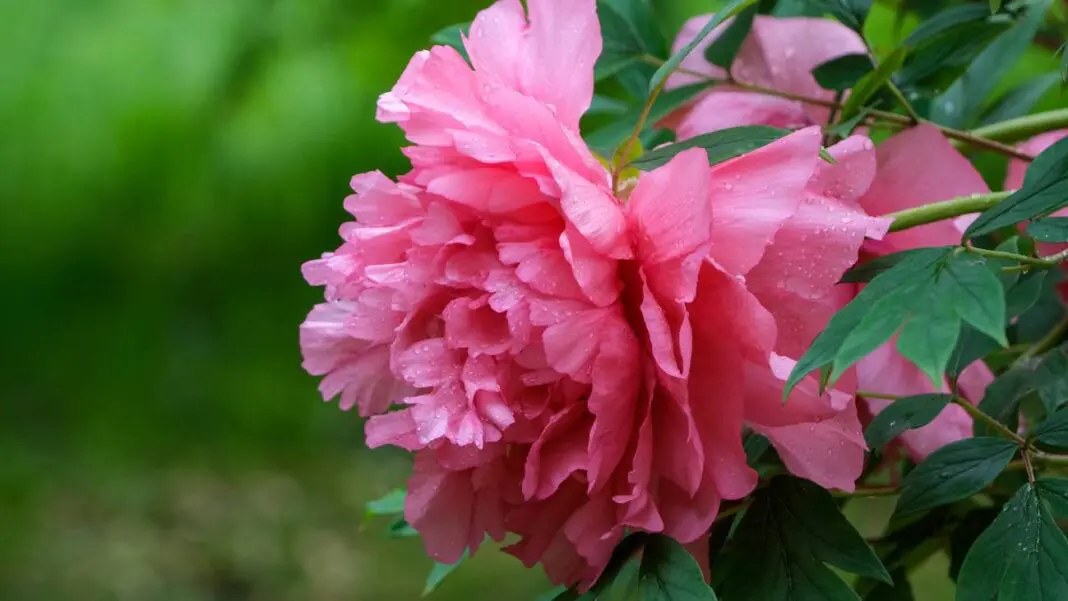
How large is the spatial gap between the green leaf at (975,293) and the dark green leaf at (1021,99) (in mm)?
168

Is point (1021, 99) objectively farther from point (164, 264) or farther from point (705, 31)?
point (164, 264)

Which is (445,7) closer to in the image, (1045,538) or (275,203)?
(275,203)

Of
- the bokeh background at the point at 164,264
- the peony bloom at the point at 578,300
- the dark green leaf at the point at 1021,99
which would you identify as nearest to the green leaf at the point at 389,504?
the peony bloom at the point at 578,300

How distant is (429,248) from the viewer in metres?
0.21

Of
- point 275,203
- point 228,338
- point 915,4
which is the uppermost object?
point 915,4

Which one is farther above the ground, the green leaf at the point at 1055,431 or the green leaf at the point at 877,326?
the green leaf at the point at 877,326

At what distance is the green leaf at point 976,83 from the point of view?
0.33 meters

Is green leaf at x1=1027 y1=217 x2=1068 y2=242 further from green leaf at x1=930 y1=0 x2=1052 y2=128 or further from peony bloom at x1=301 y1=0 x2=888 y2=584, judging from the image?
green leaf at x1=930 y1=0 x2=1052 y2=128

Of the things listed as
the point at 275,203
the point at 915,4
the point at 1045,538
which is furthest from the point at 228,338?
the point at 1045,538

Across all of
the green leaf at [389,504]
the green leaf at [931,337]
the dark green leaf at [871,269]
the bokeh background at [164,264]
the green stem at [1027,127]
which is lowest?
the bokeh background at [164,264]

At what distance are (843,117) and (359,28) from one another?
0.88m

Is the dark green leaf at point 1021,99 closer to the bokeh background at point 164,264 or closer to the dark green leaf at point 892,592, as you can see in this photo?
the dark green leaf at point 892,592

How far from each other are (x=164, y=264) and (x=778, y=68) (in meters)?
0.93

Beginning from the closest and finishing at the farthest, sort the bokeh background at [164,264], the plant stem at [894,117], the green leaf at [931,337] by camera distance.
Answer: the green leaf at [931,337], the plant stem at [894,117], the bokeh background at [164,264]
